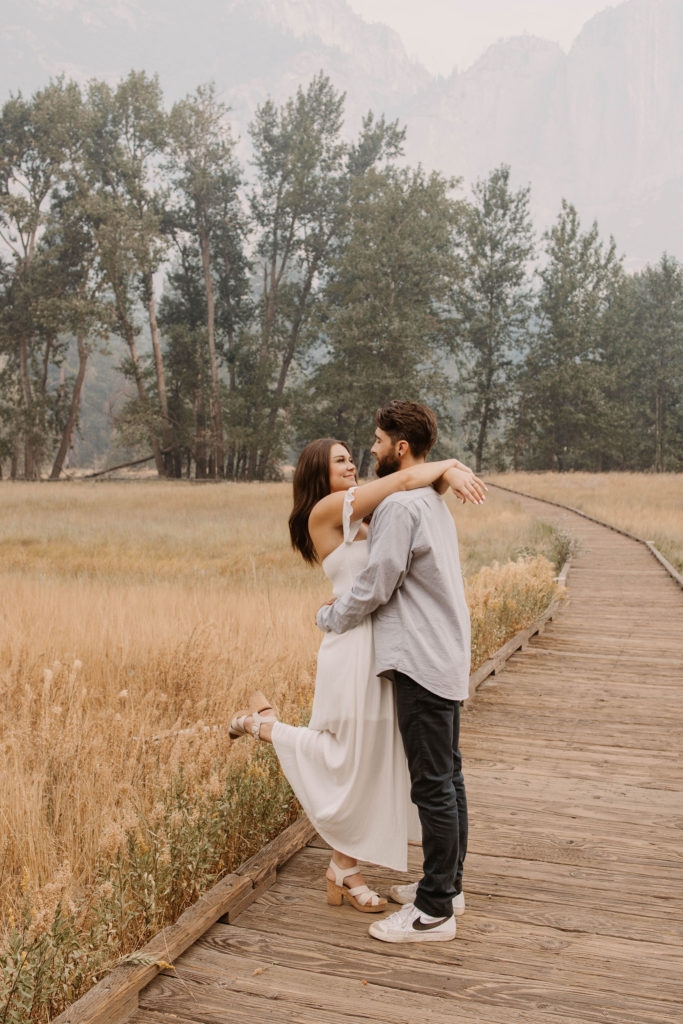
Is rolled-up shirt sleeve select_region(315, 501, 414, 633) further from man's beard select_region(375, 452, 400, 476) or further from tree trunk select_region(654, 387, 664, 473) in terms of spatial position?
tree trunk select_region(654, 387, 664, 473)

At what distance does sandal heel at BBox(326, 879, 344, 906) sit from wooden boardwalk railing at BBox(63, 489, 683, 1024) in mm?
49

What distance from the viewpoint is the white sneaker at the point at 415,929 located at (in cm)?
299

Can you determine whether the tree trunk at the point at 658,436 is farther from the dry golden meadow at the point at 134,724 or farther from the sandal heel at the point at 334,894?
the sandal heel at the point at 334,894

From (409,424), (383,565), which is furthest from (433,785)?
(409,424)

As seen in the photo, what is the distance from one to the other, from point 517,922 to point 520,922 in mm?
11

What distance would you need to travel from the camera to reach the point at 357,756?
312 cm

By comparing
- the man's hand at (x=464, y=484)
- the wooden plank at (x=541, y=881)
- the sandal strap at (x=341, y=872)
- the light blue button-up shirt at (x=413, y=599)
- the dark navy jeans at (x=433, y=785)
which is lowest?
the wooden plank at (x=541, y=881)

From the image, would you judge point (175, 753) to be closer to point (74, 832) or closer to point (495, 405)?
point (74, 832)

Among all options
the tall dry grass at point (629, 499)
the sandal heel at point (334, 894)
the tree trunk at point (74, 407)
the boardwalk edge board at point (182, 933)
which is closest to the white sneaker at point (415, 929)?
the sandal heel at point (334, 894)

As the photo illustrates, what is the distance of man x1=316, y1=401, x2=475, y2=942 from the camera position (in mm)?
3016

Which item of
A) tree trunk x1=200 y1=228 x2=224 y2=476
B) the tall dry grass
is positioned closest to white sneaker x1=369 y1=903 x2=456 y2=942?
the tall dry grass

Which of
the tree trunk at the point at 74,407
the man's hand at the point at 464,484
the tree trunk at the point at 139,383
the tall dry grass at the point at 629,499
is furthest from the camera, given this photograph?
the tree trunk at the point at 139,383

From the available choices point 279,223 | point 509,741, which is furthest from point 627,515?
point 279,223

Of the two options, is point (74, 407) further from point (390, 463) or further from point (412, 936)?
point (412, 936)
